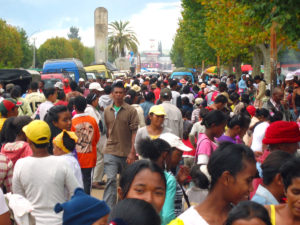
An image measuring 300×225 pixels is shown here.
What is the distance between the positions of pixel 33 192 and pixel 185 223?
2.01 m

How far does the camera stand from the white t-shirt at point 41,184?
187 inches

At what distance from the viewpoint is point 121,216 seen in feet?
8.59

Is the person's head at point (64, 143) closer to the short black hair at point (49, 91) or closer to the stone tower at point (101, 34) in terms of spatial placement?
the short black hair at point (49, 91)

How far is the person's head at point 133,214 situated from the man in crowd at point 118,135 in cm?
496

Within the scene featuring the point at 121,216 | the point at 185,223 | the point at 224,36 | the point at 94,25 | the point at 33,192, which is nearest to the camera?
the point at 121,216

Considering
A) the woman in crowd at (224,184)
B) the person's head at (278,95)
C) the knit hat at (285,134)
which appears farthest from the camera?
the person's head at (278,95)

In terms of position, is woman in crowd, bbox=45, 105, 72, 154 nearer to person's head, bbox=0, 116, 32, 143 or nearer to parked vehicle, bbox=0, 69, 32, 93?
person's head, bbox=0, 116, 32, 143

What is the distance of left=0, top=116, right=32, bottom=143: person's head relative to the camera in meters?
5.82

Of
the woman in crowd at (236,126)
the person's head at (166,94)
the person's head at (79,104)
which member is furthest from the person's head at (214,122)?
the person's head at (166,94)

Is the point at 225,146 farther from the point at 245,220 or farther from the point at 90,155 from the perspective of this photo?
the point at 90,155

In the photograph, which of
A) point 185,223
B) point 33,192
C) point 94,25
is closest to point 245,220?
point 185,223

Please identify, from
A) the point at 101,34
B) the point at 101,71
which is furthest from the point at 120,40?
the point at 101,71

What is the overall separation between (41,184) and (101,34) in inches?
3033

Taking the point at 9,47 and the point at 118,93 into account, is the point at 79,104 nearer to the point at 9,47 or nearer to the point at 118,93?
the point at 118,93
